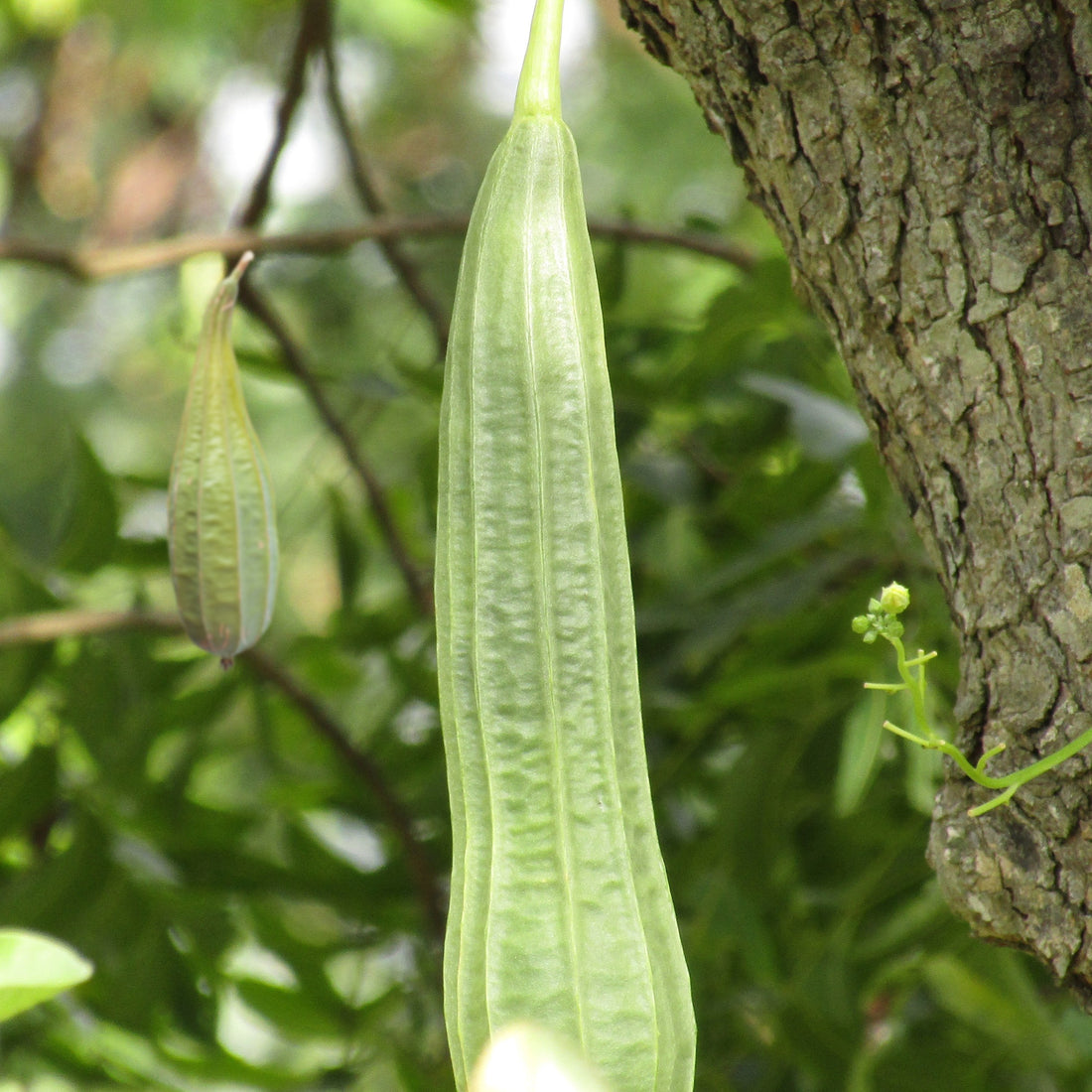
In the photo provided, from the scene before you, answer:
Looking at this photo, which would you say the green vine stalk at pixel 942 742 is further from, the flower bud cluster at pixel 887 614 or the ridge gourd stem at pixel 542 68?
the ridge gourd stem at pixel 542 68


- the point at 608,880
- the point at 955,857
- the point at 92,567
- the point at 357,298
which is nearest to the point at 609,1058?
the point at 608,880

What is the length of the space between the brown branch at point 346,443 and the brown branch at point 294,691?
0.51 feet

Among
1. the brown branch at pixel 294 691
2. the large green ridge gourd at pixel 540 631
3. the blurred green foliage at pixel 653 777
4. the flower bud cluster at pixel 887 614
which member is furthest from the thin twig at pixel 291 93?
the flower bud cluster at pixel 887 614

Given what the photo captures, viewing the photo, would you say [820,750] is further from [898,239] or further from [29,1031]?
[29,1031]

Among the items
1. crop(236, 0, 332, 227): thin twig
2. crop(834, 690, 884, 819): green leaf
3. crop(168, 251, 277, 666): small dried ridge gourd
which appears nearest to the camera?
crop(168, 251, 277, 666): small dried ridge gourd

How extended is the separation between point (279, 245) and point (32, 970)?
2.00 ft

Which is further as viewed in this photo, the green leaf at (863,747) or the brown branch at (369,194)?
the brown branch at (369,194)

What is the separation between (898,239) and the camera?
1.70 feet

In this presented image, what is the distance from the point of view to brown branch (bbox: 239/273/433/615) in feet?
3.67

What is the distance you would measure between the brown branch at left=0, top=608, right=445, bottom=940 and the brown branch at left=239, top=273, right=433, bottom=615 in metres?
0.16

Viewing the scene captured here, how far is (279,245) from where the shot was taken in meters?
0.94

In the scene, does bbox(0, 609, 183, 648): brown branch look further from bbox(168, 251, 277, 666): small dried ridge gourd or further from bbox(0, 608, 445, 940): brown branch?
bbox(168, 251, 277, 666): small dried ridge gourd

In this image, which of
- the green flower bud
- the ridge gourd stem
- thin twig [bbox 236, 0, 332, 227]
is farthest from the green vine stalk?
thin twig [bbox 236, 0, 332, 227]

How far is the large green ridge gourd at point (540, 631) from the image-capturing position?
49 centimetres
